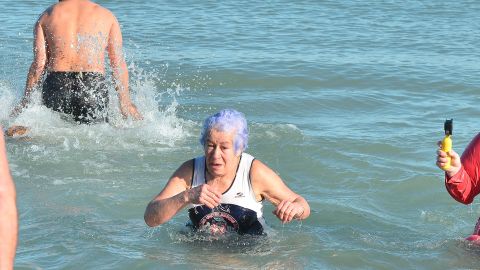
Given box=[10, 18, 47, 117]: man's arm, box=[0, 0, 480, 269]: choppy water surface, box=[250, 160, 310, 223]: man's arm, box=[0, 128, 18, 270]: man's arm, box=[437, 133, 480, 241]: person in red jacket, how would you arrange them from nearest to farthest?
box=[0, 128, 18, 270]: man's arm < box=[437, 133, 480, 241]: person in red jacket < box=[250, 160, 310, 223]: man's arm < box=[0, 0, 480, 269]: choppy water surface < box=[10, 18, 47, 117]: man's arm

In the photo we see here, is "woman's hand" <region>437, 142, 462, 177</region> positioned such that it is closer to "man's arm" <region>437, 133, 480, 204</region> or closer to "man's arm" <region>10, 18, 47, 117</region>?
"man's arm" <region>437, 133, 480, 204</region>

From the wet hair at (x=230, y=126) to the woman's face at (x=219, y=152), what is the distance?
0.02 m

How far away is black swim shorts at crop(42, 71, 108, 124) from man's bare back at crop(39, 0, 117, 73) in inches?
3.1

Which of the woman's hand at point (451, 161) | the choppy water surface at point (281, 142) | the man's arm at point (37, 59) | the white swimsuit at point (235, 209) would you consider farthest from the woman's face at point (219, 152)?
the man's arm at point (37, 59)

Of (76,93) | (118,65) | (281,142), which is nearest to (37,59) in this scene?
(76,93)

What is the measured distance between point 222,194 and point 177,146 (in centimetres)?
307

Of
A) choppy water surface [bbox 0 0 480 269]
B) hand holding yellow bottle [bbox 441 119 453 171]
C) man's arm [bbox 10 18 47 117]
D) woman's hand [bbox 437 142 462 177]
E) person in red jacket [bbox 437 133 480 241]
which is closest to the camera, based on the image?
hand holding yellow bottle [bbox 441 119 453 171]

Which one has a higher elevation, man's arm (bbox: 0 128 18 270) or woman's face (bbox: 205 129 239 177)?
man's arm (bbox: 0 128 18 270)

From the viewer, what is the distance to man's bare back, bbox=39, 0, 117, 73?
339 inches

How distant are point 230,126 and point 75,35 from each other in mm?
3565

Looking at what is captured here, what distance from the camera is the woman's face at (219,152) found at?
545cm

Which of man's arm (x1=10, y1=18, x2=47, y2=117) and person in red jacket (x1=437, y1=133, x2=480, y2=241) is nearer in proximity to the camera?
person in red jacket (x1=437, y1=133, x2=480, y2=241)

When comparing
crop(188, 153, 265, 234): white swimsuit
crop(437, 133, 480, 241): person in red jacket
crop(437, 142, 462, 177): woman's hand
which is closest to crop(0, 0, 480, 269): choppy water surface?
crop(188, 153, 265, 234): white swimsuit

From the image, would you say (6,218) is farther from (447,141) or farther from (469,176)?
(469,176)
